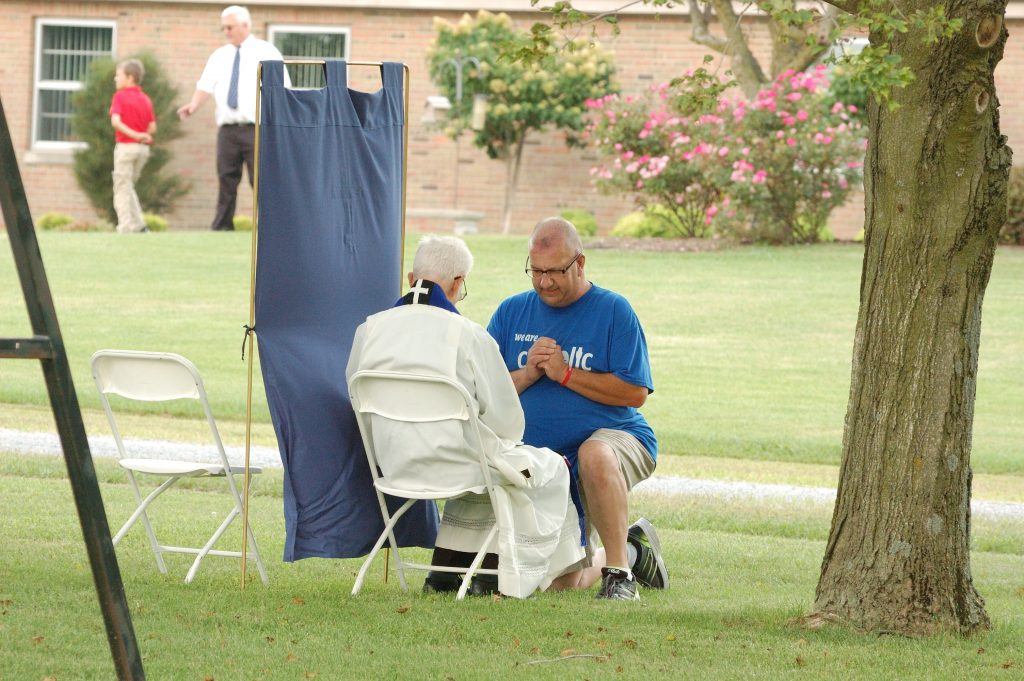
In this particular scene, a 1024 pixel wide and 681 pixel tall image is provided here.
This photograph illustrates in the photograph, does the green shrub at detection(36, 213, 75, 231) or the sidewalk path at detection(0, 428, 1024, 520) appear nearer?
the sidewalk path at detection(0, 428, 1024, 520)

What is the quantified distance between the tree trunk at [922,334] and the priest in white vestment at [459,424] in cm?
116

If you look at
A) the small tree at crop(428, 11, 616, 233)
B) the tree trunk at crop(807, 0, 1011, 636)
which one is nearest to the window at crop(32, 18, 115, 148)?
the small tree at crop(428, 11, 616, 233)

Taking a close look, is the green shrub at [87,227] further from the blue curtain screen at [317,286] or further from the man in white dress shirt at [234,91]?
the blue curtain screen at [317,286]

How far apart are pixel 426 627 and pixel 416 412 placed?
85cm

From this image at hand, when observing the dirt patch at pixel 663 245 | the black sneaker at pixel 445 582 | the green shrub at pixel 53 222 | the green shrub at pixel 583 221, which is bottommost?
the green shrub at pixel 53 222

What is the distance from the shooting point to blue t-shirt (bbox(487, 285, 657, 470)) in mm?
6359

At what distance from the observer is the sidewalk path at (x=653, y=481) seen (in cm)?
901

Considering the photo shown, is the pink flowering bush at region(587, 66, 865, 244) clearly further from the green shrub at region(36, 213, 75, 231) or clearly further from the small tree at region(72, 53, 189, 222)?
the small tree at region(72, 53, 189, 222)

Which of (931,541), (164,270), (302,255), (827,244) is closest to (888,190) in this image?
(931,541)

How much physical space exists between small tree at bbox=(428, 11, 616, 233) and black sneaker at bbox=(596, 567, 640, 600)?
17712 mm

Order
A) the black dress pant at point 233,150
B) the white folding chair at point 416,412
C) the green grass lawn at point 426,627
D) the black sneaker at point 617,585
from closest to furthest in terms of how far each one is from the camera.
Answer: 1. the green grass lawn at point 426,627
2. the white folding chair at point 416,412
3. the black sneaker at point 617,585
4. the black dress pant at point 233,150

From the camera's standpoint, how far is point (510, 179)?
25.6 m

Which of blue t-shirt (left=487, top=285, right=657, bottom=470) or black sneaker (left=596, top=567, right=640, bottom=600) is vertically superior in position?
blue t-shirt (left=487, top=285, right=657, bottom=470)

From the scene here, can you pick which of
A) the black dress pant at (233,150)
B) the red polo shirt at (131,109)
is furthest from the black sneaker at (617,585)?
the red polo shirt at (131,109)
